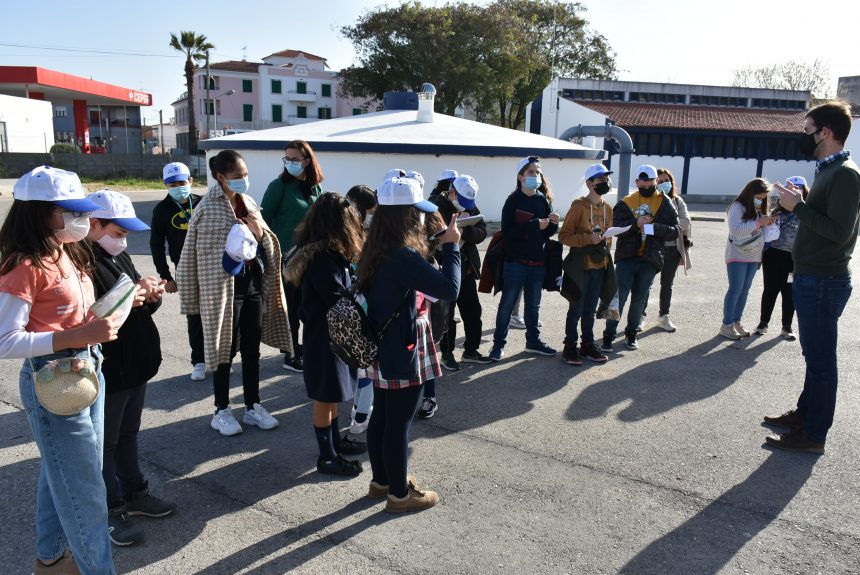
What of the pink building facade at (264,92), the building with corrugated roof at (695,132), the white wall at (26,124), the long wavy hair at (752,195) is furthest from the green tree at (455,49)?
the long wavy hair at (752,195)

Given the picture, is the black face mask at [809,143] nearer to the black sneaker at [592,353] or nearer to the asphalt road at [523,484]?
the asphalt road at [523,484]

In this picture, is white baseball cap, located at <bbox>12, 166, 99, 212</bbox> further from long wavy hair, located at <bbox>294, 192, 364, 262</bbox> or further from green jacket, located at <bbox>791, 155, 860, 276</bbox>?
green jacket, located at <bbox>791, 155, 860, 276</bbox>

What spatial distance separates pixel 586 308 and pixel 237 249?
12.0ft

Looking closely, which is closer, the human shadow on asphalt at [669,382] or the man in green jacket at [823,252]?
the man in green jacket at [823,252]

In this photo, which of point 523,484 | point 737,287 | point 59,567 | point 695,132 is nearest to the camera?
point 59,567

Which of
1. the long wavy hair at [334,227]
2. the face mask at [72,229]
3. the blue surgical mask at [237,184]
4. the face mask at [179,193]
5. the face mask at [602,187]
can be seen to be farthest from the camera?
the face mask at [602,187]

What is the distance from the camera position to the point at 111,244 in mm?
3023

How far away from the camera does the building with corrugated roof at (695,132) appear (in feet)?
110

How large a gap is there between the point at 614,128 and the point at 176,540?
21288 mm

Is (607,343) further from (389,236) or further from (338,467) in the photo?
(389,236)

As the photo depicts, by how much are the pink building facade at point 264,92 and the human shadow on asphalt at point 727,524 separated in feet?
213

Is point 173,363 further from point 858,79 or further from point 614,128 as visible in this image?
point 858,79

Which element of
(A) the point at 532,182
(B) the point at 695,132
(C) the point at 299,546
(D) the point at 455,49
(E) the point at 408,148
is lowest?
(C) the point at 299,546

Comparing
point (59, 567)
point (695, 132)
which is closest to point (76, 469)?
point (59, 567)
